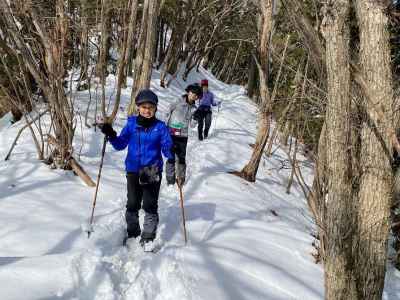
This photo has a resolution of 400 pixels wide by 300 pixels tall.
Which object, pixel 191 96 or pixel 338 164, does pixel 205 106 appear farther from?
pixel 338 164

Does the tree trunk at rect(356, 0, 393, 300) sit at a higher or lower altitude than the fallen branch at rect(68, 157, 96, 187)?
higher

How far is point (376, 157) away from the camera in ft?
12.1

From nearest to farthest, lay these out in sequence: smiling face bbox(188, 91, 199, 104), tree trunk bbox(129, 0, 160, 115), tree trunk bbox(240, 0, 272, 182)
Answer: smiling face bbox(188, 91, 199, 104), tree trunk bbox(240, 0, 272, 182), tree trunk bbox(129, 0, 160, 115)

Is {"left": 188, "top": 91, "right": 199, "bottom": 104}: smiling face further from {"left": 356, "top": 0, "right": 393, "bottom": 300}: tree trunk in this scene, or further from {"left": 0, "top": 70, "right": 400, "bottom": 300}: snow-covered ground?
{"left": 356, "top": 0, "right": 393, "bottom": 300}: tree trunk

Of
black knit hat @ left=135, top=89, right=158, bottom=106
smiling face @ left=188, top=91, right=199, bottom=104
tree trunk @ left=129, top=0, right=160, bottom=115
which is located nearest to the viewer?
black knit hat @ left=135, top=89, right=158, bottom=106

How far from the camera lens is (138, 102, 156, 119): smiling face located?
14.4 ft

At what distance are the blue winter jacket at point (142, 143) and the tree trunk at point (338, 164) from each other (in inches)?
72.3

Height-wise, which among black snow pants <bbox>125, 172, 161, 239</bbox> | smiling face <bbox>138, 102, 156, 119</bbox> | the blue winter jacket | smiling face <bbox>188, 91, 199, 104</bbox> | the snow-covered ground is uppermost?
smiling face <bbox>138, 102, 156, 119</bbox>

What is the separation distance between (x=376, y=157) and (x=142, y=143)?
94.7 inches

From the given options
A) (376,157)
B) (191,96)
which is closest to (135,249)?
(376,157)

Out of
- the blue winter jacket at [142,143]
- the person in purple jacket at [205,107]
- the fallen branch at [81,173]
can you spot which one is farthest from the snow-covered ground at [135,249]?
the person in purple jacket at [205,107]

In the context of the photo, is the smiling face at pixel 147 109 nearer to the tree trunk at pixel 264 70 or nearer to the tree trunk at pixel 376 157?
the tree trunk at pixel 376 157

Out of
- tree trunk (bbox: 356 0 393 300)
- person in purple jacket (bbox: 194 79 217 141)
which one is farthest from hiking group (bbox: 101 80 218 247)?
person in purple jacket (bbox: 194 79 217 141)

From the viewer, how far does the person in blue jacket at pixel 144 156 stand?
443cm
